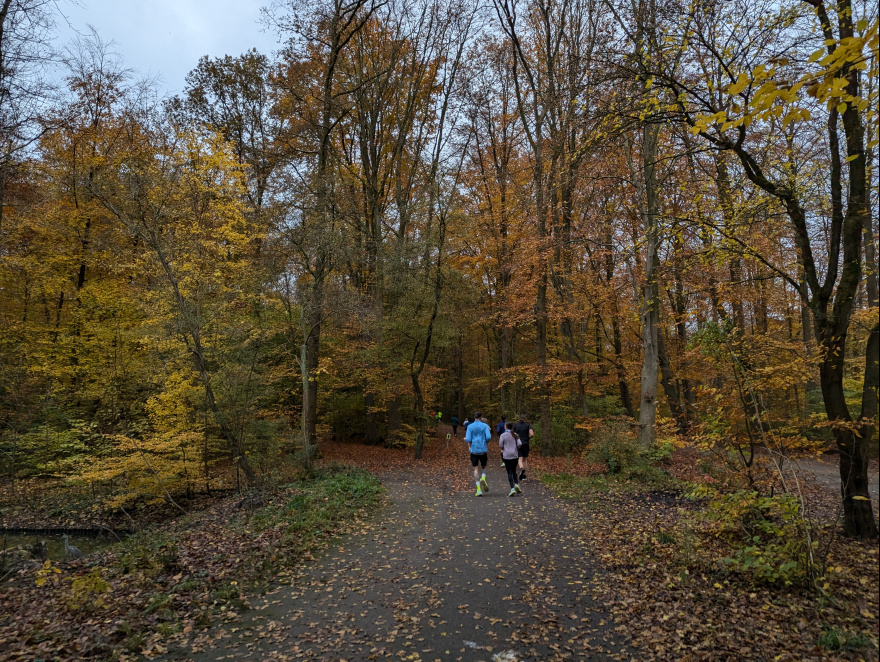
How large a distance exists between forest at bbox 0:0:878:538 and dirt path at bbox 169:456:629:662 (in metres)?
2.54

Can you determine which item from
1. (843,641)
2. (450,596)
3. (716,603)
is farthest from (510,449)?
(843,641)

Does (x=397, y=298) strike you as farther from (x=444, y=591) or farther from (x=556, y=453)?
(x=444, y=591)

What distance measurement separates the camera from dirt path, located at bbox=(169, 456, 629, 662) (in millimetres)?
4098

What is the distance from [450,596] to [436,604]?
232 mm

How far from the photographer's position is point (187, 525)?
30.7 feet

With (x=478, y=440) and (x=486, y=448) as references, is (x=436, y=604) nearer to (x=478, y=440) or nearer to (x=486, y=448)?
(x=486, y=448)

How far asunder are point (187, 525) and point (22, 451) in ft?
21.7

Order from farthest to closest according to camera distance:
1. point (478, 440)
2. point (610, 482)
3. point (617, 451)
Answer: point (617, 451), point (610, 482), point (478, 440)

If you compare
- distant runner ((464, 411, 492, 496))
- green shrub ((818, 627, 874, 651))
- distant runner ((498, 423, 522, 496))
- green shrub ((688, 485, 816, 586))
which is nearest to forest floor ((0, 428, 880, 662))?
green shrub ((818, 627, 874, 651))

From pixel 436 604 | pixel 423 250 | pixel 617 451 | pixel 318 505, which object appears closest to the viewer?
pixel 436 604

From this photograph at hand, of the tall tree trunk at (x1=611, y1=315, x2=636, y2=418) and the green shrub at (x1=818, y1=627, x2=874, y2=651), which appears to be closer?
the green shrub at (x1=818, y1=627, x2=874, y2=651)

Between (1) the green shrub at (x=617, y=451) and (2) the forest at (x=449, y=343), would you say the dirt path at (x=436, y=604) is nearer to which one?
(2) the forest at (x=449, y=343)

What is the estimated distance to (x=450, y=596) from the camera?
5.14 metres

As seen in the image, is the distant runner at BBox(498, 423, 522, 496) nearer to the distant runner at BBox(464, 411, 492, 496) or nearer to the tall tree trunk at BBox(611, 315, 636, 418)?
the distant runner at BBox(464, 411, 492, 496)
